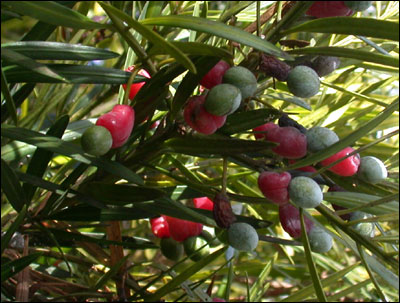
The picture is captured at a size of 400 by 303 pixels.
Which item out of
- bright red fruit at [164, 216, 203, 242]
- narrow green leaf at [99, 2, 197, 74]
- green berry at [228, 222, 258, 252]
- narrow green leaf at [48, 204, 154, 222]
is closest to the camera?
narrow green leaf at [99, 2, 197, 74]

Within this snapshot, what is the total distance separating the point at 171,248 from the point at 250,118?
389 millimetres

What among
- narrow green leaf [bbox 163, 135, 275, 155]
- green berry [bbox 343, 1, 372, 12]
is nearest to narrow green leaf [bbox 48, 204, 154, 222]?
narrow green leaf [bbox 163, 135, 275, 155]

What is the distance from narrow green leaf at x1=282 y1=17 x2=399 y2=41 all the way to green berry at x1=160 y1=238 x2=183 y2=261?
469 millimetres

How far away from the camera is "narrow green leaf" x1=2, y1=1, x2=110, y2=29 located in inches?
19.4

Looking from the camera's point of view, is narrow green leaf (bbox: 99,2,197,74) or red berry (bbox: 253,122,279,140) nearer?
narrow green leaf (bbox: 99,2,197,74)

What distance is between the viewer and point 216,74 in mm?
552

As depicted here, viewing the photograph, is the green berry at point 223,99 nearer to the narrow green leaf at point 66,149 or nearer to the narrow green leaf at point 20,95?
the narrow green leaf at point 66,149

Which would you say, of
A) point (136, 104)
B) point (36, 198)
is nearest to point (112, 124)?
point (136, 104)

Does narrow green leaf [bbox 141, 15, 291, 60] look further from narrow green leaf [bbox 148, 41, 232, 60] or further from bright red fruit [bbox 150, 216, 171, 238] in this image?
bright red fruit [bbox 150, 216, 171, 238]

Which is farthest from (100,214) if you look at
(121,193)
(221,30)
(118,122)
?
(221,30)

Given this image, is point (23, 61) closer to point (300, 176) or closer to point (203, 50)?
point (203, 50)

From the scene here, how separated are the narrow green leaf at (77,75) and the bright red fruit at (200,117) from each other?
0.35ft

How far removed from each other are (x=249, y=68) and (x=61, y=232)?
0.34 metres

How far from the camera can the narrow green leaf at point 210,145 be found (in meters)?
0.55
